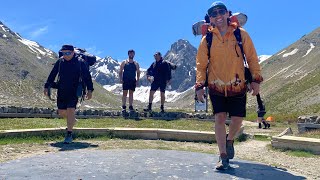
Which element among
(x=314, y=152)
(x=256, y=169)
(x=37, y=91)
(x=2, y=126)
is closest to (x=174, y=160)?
(x=256, y=169)

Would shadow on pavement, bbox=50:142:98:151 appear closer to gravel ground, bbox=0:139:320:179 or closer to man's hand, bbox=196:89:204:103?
gravel ground, bbox=0:139:320:179

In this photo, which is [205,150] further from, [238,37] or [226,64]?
[238,37]

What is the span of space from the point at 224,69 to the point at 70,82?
4349 mm

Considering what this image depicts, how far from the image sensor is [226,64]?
612 centimetres

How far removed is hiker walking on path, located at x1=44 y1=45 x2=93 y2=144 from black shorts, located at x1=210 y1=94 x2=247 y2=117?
403cm

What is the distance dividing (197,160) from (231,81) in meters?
1.53

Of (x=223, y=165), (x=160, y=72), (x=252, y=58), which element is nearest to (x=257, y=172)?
(x=223, y=165)

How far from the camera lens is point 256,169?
612 cm

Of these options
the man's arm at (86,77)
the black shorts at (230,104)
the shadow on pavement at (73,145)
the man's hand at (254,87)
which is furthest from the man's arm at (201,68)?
the man's arm at (86,77)

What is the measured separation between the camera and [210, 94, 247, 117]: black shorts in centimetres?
620

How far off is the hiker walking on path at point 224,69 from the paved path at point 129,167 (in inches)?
22.2

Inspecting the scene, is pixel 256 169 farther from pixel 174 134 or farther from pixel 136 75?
pixel 136 75

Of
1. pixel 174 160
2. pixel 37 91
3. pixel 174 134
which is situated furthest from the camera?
pixel 37 91

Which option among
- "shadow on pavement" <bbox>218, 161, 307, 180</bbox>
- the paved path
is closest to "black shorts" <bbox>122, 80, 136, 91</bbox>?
the paved path
